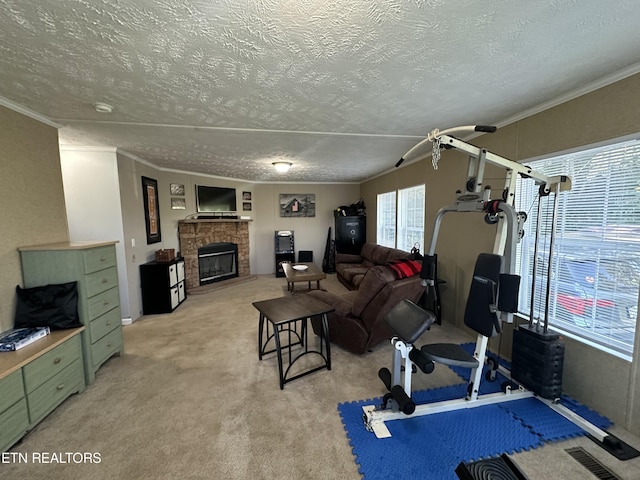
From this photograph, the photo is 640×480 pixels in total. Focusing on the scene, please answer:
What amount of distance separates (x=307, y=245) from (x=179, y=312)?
12.2ft

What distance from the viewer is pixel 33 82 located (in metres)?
1.79

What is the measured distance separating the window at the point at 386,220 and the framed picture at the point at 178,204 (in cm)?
425

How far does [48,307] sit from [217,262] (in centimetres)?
386

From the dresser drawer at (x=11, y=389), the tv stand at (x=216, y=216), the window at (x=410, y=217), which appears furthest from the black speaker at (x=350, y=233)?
the dresser drawer at (x=11, y=389)

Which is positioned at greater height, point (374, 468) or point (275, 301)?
point (275, 301)

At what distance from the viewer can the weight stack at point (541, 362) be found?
1976 millimetres

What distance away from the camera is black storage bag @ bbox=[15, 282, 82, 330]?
2.12 m

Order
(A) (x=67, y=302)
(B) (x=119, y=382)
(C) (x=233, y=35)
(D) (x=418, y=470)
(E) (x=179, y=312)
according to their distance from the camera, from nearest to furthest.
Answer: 1. (C) (x=233, y=35)
2. (D) (x=418, y=470)
3. (A) (x=67, y=302)
4. (B) (x=119, y=382)
5. (E) (x=179, y=312)

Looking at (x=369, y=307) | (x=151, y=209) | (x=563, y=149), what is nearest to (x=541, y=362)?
(x=369, y=307)

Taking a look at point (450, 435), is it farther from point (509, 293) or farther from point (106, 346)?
point (106, 346)

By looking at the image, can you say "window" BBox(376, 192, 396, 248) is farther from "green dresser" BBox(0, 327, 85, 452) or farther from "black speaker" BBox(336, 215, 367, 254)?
"green dresser" BBox(0, 327, 85, 452)

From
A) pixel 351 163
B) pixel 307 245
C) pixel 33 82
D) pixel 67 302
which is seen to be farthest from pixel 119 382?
pixel 307 245

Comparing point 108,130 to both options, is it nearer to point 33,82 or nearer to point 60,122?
point 60,122

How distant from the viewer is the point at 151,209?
4.41 m
